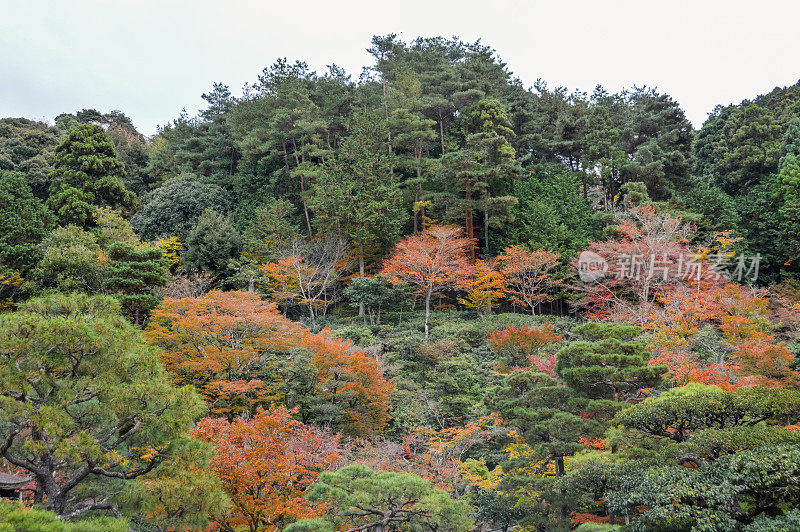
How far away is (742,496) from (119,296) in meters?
16.8

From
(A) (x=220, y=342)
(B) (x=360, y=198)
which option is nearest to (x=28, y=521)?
(A) (x=220, y=342)

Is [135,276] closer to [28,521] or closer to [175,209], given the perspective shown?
[175,209]

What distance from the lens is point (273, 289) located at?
67.2 ft

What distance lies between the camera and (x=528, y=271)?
21562 millimetres

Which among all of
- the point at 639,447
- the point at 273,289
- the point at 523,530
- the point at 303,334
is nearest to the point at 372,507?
the point at 523,530

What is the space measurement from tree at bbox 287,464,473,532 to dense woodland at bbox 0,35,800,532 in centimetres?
5

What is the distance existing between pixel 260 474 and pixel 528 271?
1567 centimetres

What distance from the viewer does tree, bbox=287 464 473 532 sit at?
319 inches

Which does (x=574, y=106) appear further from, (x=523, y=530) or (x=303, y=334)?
(x=523, y=530)

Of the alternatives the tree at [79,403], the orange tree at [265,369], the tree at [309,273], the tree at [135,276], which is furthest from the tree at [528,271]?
the tree at [79,403]

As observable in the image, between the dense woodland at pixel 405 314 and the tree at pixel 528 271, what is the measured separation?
0.45ft

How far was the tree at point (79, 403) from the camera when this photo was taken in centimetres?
591

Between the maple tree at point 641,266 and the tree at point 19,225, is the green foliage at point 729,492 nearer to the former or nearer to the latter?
the maple tree at point 641,266

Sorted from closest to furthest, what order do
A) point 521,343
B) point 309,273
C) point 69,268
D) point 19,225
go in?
point 521,343 < point 69,268 < point 19,225 < point 309,273
